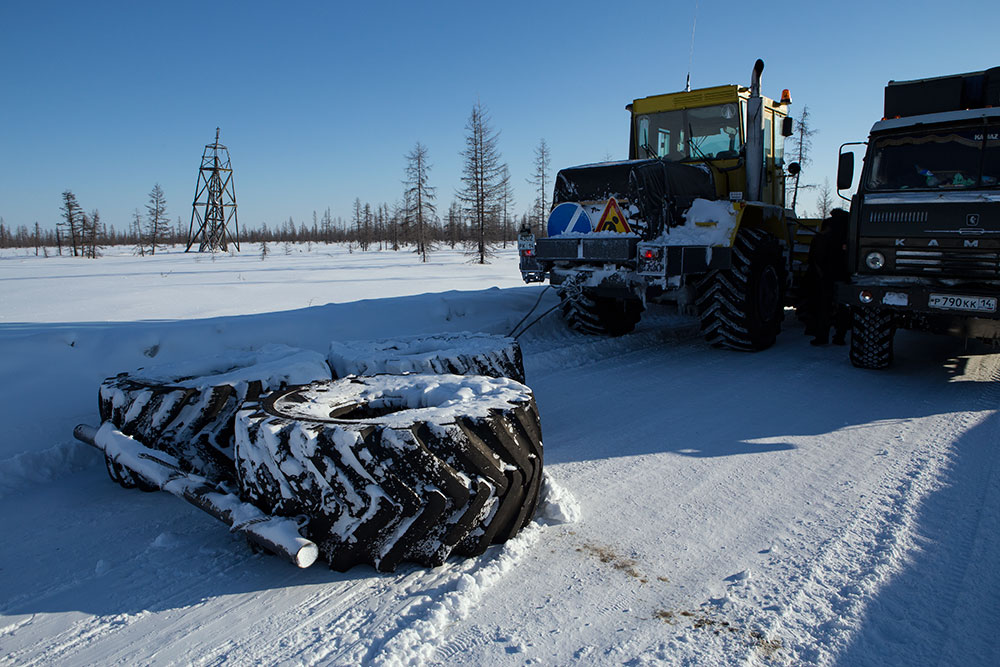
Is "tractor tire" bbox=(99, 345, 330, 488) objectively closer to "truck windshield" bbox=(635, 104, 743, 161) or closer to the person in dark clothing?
"truck windshield" bbox=(635, 104, 743, 161)

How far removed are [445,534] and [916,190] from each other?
6.07 meters

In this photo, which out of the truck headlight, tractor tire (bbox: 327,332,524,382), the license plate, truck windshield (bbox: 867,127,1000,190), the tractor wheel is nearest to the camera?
the tractor wheel

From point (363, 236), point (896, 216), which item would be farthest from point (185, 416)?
Answer: point (363, 236)

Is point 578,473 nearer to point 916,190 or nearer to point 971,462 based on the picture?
point 971,462

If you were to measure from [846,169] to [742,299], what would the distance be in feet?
5.72

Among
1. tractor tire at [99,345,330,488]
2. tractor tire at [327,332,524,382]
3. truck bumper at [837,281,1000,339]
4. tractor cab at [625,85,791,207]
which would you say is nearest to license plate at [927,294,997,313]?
truck bumper at [837,281,1000,339]

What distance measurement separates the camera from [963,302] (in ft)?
18.3

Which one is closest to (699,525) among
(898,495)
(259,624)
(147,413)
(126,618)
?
(898,495)

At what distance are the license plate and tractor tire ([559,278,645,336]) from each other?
11.2 feet

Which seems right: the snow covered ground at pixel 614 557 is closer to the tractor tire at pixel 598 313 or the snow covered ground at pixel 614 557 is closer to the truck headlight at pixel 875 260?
the truck headlight at pixel 875 260

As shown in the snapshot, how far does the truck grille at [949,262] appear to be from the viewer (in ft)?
18.3

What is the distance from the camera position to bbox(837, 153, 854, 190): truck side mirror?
6.60 meters

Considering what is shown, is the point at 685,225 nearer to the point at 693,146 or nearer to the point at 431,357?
the point at 693,146

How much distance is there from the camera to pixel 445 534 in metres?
2.52
